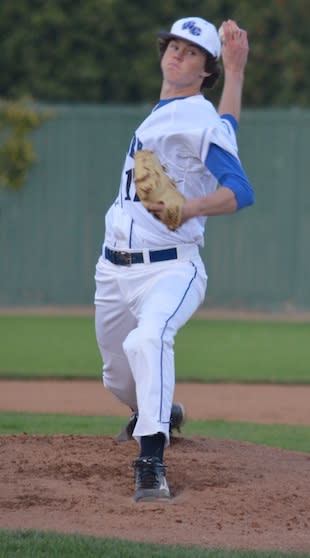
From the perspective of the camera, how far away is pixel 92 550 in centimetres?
463

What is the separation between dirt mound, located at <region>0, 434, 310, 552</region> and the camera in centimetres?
501

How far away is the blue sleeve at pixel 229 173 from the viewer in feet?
18.1

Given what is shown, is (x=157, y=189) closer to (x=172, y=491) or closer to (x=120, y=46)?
(x=172, y=491)

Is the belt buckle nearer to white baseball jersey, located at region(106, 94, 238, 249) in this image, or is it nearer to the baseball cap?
white baseball jersey, located at region(106, 94, 238, 249)

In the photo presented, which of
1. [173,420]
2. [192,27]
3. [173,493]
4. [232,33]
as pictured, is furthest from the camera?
[173,420]

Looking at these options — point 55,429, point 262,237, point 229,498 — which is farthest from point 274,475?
point 262,237

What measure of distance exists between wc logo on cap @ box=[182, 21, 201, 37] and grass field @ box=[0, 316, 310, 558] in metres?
2.23

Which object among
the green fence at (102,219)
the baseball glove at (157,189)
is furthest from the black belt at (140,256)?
the green fence at (102,219)

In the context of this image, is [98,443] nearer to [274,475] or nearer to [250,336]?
[274,475]

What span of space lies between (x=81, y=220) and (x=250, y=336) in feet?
13.7

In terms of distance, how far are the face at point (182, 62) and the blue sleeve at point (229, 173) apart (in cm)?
38

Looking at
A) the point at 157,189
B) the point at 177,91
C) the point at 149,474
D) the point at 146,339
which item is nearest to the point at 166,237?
the point at 157,189

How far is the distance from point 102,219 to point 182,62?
1161 cm

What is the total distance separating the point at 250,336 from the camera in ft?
46.3
